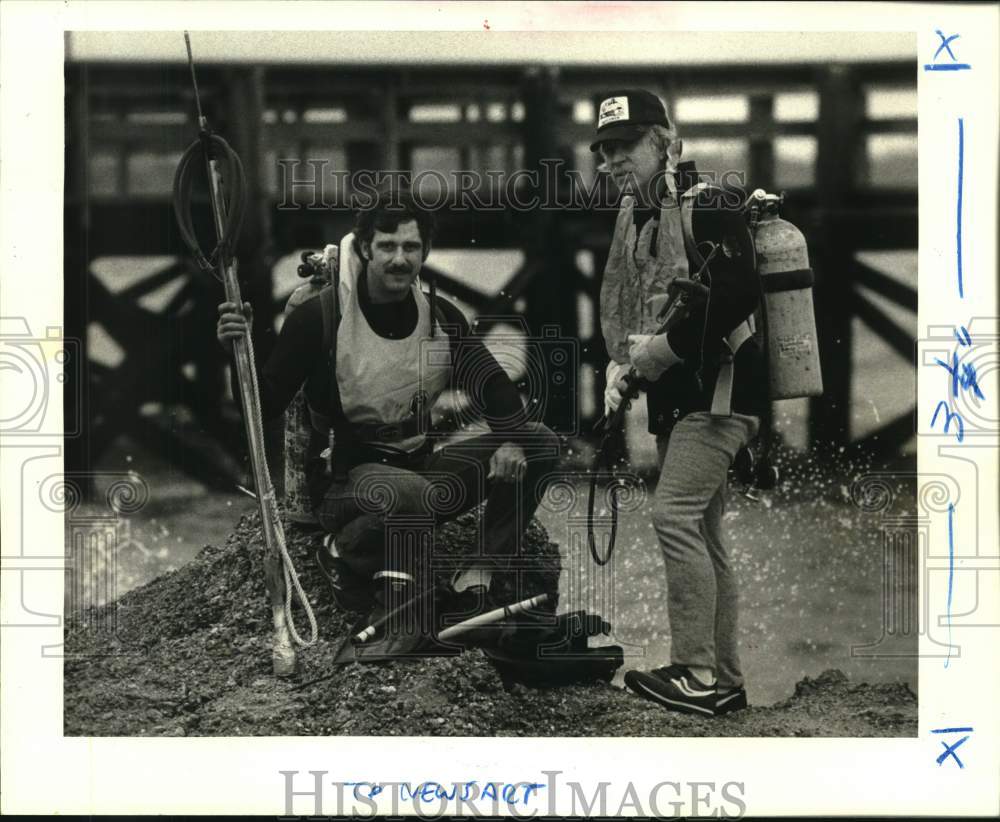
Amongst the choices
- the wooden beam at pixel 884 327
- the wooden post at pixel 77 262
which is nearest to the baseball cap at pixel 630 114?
the wooden beam at pixel 884 327

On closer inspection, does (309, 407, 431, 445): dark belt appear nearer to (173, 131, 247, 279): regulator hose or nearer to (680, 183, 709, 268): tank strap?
(173, 131, 247, 279): regulator hose

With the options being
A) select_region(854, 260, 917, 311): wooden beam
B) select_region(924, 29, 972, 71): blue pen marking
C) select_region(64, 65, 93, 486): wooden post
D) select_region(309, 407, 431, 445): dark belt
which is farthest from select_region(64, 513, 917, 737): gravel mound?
select_region(924, 29, 972, 71): blue pen marking

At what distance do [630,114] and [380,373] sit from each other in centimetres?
118

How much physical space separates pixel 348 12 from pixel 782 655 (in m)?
2.57

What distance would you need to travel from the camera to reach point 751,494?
4375 mm

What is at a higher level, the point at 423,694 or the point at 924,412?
the point at 924,412

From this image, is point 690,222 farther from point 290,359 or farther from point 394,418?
point 290,359

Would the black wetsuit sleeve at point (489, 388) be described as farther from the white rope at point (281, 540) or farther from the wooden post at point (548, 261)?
the white rope at point (281, 540)

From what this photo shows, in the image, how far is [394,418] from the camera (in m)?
4.32

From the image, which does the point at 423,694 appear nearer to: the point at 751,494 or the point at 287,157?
the point at 751,494

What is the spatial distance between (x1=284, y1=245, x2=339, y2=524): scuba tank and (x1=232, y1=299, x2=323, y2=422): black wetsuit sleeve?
3 centimetres

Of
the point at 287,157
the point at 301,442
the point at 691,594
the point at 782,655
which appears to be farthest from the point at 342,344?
the point at 782,655

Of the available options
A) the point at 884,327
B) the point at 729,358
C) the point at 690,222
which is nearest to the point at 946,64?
the point at 884,327

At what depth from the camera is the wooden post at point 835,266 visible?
4383 mm
